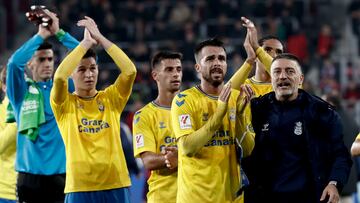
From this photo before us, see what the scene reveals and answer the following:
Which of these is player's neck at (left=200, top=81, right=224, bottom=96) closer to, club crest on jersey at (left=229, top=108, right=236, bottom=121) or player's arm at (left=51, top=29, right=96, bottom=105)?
club crest on jersey at (left=229, top=108, right=236, bottom=121)

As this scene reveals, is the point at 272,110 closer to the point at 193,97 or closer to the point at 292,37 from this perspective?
the point at 193,97

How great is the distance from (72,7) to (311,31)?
6418mm

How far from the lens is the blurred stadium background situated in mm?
21283

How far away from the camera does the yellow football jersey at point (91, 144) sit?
28.3 feet

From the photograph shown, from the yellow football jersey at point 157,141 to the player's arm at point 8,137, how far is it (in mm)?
1873

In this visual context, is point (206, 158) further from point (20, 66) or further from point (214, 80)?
point (20, 66)

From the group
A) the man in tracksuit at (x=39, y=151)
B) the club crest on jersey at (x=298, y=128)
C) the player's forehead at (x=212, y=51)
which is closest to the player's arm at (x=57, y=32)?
the man in tracksuit at (x=39, y=151)

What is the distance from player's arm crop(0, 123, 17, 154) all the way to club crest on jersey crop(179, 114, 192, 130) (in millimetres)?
3042

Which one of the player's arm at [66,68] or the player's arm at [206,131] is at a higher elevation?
the player's arm at [66,68]

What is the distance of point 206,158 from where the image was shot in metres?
7.93

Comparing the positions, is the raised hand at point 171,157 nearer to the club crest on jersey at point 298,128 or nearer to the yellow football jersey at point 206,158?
the yellow football jersey at point 206,158

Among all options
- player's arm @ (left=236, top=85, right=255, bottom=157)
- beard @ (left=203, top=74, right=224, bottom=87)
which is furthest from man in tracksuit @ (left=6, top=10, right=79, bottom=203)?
A: player's arm @ (left=236, top=85, right=255, bottom=157)

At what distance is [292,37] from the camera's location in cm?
2291

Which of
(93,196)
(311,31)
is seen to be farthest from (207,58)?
(311,31)
